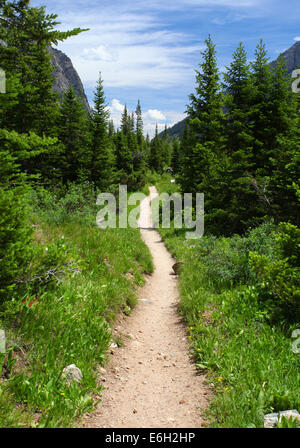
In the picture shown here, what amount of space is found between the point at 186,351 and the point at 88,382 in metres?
2.38

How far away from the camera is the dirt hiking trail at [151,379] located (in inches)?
168

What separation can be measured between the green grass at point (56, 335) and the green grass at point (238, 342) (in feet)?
6.38

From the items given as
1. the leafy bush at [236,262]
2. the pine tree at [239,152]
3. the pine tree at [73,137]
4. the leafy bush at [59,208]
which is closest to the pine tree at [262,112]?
the pine tree at [239,152]

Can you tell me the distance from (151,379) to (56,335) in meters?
1.98

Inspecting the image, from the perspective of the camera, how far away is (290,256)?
20.2 ft

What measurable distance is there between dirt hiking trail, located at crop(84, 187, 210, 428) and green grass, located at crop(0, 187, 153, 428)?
1.00 feet

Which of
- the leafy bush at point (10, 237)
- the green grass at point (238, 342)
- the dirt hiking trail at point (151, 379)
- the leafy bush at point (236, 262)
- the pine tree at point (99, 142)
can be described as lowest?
the dirt hiking trail at point (151, 379)

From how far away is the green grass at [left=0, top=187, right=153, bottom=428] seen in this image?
3.92 m

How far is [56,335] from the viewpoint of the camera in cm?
523

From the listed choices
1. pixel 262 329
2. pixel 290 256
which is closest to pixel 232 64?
pixel 290 256

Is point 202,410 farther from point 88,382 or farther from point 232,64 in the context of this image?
point 232,64

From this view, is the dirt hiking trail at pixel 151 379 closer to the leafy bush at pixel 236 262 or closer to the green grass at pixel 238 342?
the green grass at pixel 238 342

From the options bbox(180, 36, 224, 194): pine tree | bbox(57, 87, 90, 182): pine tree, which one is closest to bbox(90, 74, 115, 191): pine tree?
bbox(57, 87, 90, 182): pine tree

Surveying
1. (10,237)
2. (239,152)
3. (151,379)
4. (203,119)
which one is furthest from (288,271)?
(203,119)
